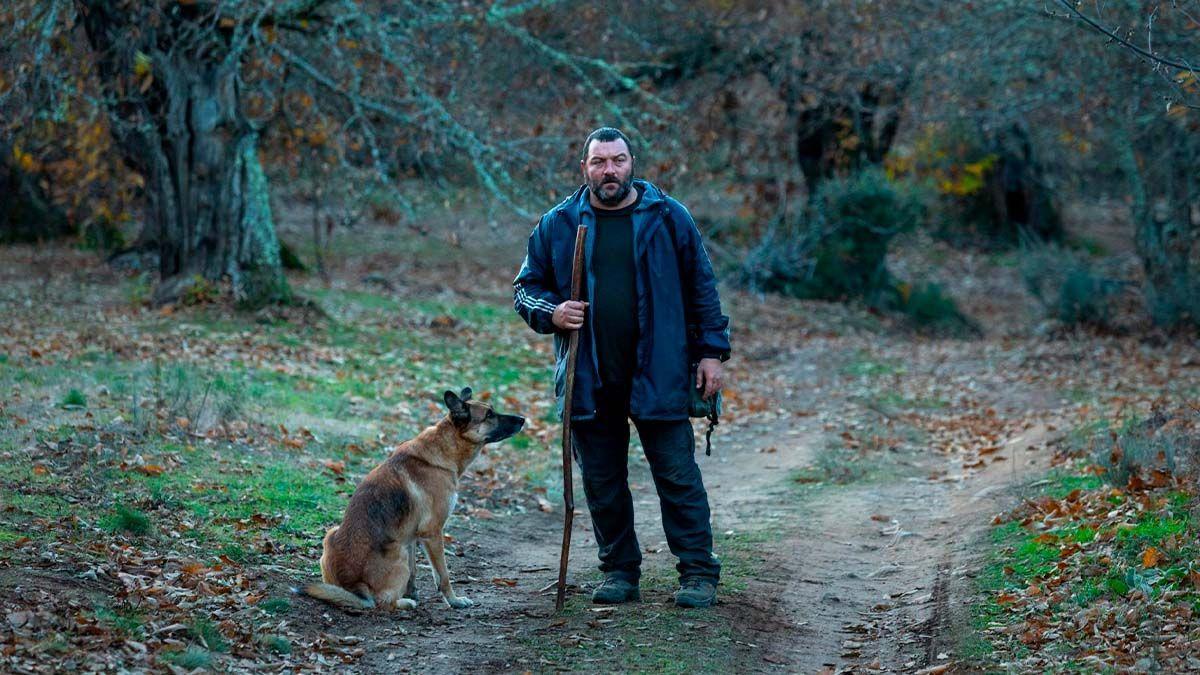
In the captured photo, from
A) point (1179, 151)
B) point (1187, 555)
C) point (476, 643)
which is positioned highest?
point (1179, 151)

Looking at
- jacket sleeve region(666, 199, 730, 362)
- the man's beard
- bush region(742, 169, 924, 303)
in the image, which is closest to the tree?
the man's beard

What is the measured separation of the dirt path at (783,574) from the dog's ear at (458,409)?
103 cm

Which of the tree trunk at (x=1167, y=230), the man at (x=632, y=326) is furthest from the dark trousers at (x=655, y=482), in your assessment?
the tree trunk at (x=1167, y=230)

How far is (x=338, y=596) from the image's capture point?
6734 millimetres

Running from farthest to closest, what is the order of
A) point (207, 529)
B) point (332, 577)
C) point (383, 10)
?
point (383, 10)
point (207, 529)
point (332, 577)

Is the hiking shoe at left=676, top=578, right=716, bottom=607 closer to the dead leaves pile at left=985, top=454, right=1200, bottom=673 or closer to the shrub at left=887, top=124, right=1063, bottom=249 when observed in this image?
the dead leaves pile at left=985, top=454, right=1200, bottom=673

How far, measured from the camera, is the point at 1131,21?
13906 millimetres

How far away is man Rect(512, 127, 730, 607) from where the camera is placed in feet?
22.1

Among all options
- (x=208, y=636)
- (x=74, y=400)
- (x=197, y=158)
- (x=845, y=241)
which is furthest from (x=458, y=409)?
(x=845, y=241)

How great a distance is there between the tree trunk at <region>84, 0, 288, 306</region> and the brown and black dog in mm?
9945

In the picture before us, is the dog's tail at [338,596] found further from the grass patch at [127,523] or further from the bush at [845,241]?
the bush at [845,241]

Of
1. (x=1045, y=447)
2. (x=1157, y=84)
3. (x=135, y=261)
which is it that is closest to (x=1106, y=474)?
(x=1045, y=447)

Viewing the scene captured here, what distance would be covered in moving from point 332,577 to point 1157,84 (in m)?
12.4

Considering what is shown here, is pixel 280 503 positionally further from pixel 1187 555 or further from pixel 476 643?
pixel 1187 555
